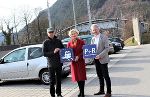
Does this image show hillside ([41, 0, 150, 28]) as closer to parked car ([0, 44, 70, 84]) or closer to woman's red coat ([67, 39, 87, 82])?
parked car ([0, 44, 70, 84])

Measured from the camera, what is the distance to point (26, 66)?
13.9m

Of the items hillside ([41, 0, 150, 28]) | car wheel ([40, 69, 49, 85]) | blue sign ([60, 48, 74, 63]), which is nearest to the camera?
blue sign ([60, 48, 74, 63])

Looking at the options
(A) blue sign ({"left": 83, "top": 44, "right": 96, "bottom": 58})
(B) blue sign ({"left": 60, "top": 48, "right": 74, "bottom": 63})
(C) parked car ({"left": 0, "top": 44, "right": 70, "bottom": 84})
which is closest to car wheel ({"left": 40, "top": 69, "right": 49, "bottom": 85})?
(C) parked car ({"left": 0, "top": 44, "right": 70, "bottom": 84})

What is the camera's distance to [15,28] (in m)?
68.6

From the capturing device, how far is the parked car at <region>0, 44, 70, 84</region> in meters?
13.7

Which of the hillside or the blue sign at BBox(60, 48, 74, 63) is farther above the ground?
the hillside

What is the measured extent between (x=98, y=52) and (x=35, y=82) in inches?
231

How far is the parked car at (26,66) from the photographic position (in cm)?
1372

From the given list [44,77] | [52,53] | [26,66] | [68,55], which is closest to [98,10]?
[26,66]

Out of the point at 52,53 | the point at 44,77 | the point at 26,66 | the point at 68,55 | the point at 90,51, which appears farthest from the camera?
the point at 26,66

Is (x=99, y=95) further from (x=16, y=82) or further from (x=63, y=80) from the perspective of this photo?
(x=16, y=82)

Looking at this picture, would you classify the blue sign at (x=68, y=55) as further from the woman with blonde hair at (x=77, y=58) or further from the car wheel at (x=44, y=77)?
the car wheel at (x=44, y=77)

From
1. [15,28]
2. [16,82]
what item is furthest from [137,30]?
[16,82]

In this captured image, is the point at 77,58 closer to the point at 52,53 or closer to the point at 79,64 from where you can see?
the point at 79,64
